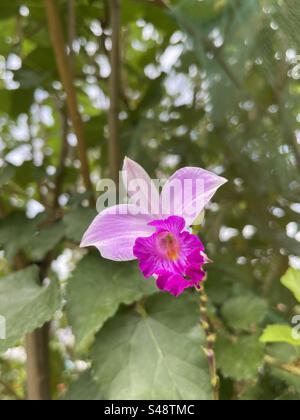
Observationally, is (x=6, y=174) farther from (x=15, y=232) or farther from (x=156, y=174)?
(x=156, y=174)

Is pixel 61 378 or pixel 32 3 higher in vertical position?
pixel 32 3

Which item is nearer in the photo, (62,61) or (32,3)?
(62,61)

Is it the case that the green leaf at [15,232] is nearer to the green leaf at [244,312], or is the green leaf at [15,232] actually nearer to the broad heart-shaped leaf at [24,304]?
the broad heart-shaped leaf at [24,304]

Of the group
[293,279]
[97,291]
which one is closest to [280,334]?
[293,279]

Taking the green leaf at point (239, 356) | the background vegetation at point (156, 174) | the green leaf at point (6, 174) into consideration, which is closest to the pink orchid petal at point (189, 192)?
the background vegetation at point (156, 174)

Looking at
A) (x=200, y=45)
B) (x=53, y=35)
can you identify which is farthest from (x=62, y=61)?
(x=200, y=45)
